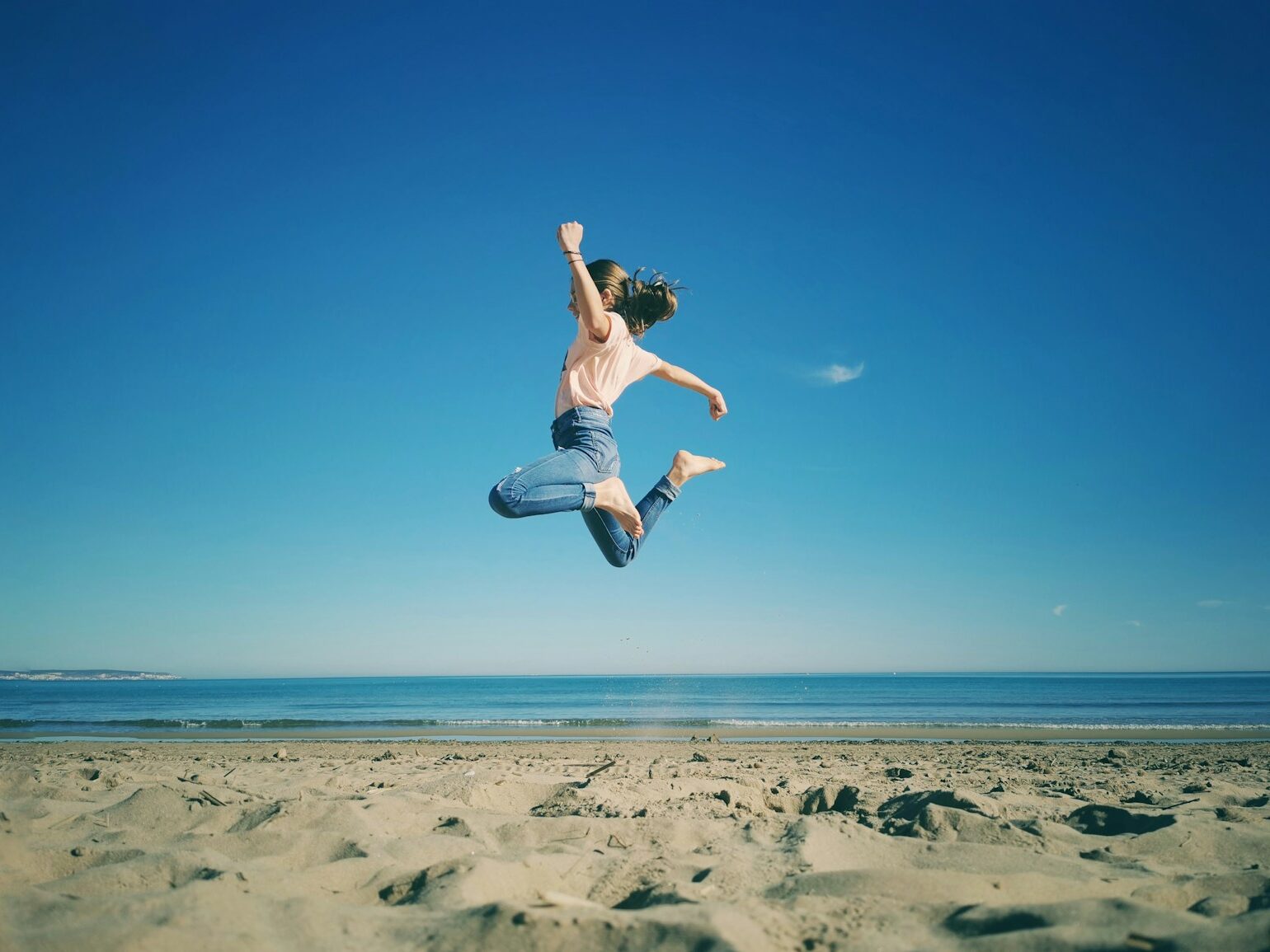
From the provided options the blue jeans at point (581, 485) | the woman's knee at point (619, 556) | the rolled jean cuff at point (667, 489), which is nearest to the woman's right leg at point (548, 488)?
the blue jeans at point (581, 485)

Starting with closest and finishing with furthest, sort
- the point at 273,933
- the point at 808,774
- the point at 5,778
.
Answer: the point at 273,933 < the point at 5,778 < the point at 808,774

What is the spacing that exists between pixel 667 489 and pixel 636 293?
1209 millimetres

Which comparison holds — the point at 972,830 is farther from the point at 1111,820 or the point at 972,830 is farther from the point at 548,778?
the point at 548,778

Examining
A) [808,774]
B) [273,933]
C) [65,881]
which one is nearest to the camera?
[273,933]

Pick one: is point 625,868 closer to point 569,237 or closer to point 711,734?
point 569,237

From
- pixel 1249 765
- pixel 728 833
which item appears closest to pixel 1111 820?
pixel 728 833

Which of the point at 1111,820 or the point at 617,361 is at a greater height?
the point at 617,361

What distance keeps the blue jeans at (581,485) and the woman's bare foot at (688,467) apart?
0.20ft

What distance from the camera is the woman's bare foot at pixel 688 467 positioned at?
4746 millimetres

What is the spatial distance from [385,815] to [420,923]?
190 cm

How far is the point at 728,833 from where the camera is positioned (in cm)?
356

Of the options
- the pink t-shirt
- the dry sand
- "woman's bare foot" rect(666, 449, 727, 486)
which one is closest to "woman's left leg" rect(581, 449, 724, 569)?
"woman's bare foot" rect(666, 449, 727, 486)

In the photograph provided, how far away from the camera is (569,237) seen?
12.5ft

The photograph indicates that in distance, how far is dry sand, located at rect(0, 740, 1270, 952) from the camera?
199 cm
